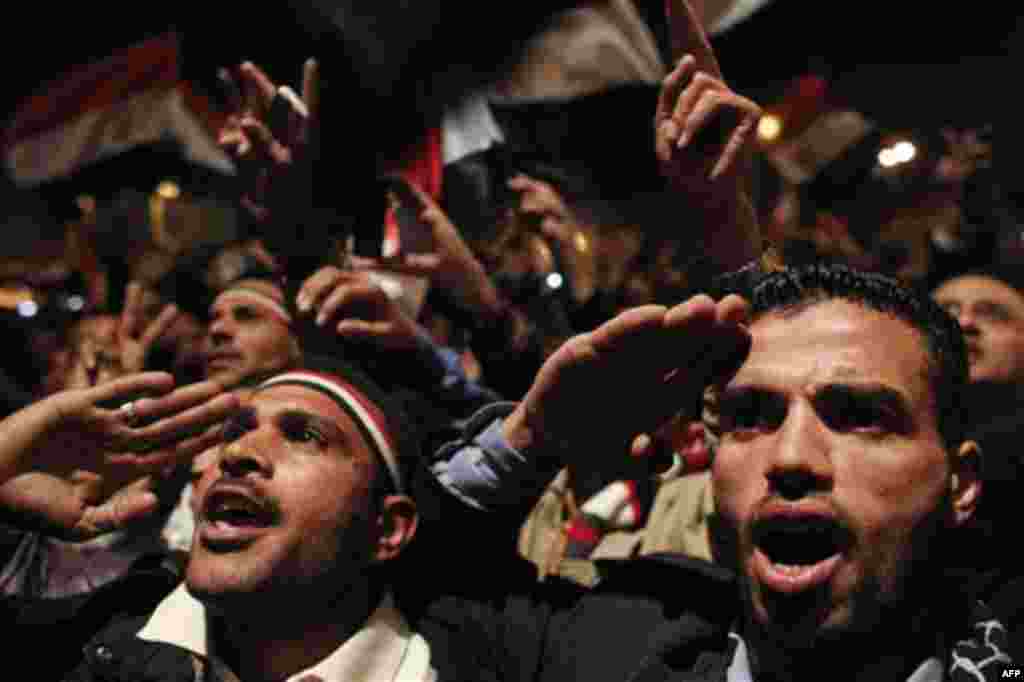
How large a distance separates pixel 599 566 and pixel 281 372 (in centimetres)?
105

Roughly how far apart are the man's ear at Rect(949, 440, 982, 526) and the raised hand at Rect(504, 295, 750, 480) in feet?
1.63

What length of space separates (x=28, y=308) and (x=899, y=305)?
484 cm

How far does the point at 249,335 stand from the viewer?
3.95 meters

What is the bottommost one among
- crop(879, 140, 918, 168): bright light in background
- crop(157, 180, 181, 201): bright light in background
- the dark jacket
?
crop(879, 140, 918, 168): bright light in background

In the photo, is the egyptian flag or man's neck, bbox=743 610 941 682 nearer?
man's neck, bbox=743 610 941 682

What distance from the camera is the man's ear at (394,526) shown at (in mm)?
2707

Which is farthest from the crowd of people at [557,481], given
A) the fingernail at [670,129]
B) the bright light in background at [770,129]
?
the bright light in background at [770,129]

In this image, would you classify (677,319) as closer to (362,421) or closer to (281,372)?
(362,421)

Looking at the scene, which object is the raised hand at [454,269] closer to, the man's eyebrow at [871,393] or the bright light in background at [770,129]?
the man's eyebrow at [871,393]

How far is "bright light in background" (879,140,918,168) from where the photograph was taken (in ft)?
19.0

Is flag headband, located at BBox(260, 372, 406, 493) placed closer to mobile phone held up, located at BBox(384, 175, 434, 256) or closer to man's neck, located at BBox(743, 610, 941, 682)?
mobile phone held up, located at BBox(384, 175, 434, 256)

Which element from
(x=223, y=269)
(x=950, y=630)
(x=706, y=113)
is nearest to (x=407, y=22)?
(x=223, y=269)

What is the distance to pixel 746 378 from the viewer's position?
213cm

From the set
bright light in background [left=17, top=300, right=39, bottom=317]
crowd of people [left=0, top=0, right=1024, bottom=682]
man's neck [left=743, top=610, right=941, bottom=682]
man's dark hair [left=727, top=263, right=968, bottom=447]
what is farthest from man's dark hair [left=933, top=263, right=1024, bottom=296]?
bright light in background [left=17, top=300, right=39, bottom=317]
